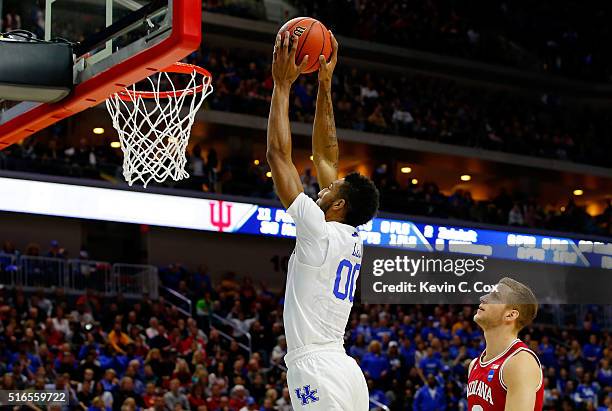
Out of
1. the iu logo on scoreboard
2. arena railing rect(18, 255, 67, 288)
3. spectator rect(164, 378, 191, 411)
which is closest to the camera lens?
spectator rect(164, 378, 191, 411)

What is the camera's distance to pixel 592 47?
29688mm

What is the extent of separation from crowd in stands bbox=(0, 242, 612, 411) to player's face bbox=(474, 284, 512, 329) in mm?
8170

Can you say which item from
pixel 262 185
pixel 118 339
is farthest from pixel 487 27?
pixel 118 339

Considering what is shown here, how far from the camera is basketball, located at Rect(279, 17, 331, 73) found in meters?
4.90

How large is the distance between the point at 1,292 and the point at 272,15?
1106 cm

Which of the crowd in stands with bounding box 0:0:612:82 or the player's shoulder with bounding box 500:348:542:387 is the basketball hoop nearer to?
the player's shoulder with bounding box 500:348:542:387

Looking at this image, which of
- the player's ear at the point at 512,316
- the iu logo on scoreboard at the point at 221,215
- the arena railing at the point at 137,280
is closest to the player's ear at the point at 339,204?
the player's ear at the point at 512,316

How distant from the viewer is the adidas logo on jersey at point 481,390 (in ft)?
16.1

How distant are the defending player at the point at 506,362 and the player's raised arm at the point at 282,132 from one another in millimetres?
1248

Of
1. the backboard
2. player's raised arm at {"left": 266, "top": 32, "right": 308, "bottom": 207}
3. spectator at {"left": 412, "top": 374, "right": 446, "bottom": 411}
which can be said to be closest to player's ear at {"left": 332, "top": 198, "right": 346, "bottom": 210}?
player's raised arm at {"left": 266, "top": 32, "right": 308, "bottom": 207}

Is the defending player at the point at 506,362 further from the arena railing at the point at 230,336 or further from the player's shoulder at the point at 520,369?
the arena railing at the point at 230,336

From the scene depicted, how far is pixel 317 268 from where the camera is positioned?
4.61m

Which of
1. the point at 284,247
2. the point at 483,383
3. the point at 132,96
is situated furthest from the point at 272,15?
the point at 483,383

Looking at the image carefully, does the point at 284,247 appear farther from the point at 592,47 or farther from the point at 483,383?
the point at 483,383
